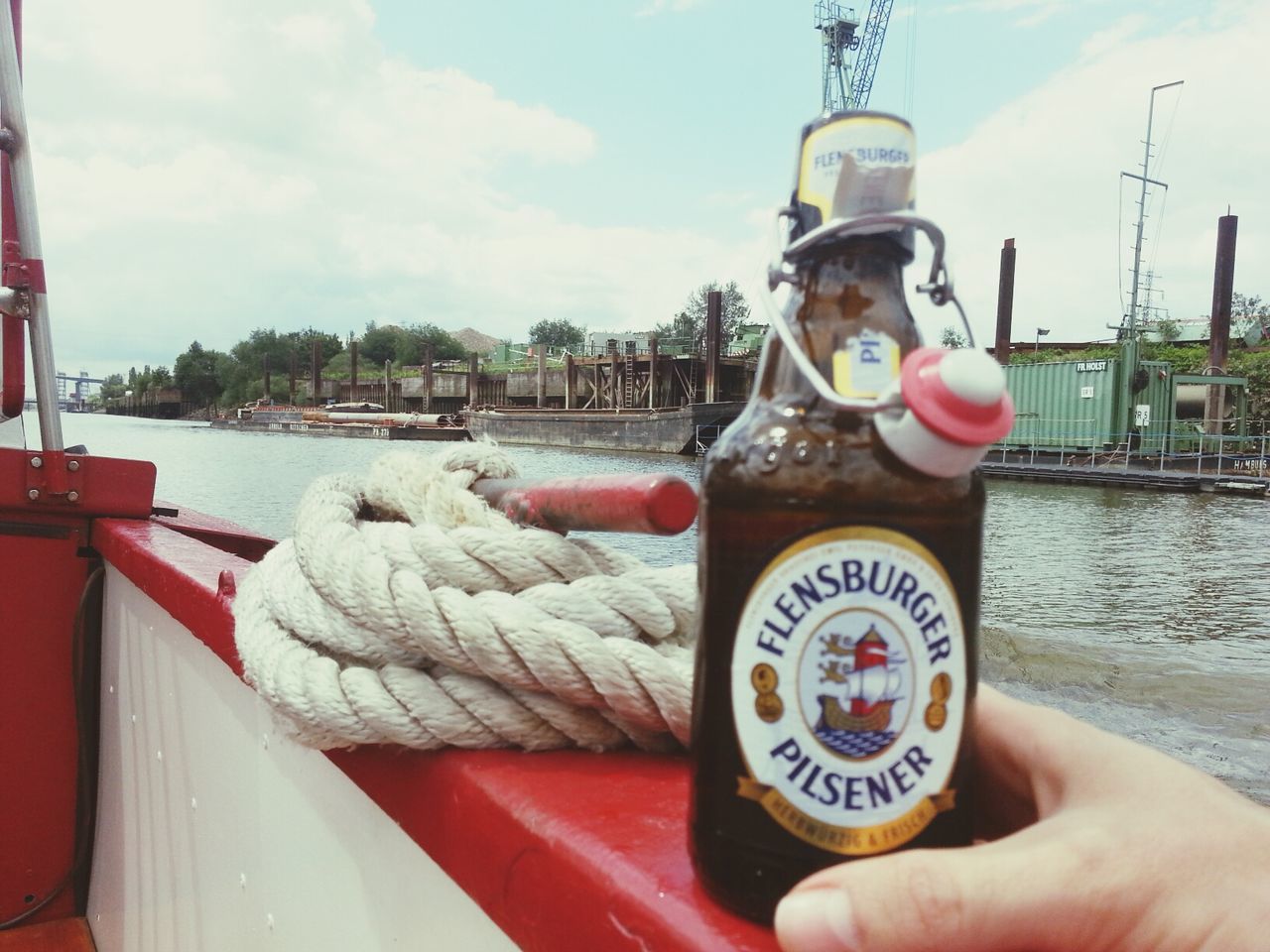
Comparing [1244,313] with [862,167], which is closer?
[862,167]

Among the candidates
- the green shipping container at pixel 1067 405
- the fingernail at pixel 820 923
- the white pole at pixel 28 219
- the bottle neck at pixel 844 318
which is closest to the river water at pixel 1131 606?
the white pole at pixel 28 219

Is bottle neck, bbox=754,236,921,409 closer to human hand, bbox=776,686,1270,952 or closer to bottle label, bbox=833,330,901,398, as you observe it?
bottle label, bbox=833,330,901,398

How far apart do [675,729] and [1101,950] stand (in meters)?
0.35

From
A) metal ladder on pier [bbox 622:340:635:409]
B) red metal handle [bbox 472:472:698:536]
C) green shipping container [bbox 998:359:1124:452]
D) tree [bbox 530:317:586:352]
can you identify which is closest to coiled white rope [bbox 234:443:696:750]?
red metal handle [bbox 472:472:698:536]

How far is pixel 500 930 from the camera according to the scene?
2.34 ft

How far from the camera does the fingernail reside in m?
0.46

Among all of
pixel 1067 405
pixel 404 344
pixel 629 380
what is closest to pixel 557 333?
pixel 404 344

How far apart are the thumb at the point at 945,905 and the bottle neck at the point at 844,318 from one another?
259mm

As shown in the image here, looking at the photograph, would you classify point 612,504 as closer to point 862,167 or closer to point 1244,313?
point 862,167

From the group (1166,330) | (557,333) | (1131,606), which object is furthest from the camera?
(557,333)

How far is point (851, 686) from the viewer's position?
0.52m

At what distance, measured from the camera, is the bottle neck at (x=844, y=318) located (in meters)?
0.56

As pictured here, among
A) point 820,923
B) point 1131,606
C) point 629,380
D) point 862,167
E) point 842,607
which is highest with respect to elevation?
point 629,380

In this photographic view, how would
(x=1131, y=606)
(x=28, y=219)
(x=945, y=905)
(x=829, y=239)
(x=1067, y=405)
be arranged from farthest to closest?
(x=1067, y=405)
(x=1131, y=606)
(x=28, y=219)
(x=829, y=239)
(x=945, y=905)
